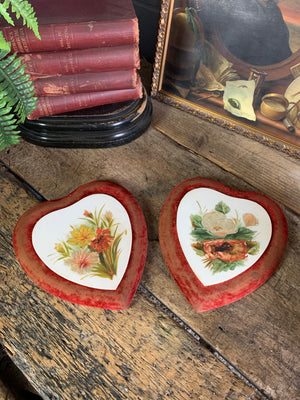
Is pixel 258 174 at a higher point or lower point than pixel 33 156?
lower

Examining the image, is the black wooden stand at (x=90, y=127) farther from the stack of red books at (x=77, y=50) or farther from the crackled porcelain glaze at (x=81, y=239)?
the crackled porcelain glaze at (x=81, y=239)

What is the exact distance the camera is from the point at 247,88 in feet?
2.86

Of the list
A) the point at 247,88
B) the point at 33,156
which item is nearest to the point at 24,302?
the point at 33,156

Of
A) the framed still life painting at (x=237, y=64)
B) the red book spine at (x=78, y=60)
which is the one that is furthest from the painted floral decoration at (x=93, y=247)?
the framed still life painting at (x=237, y=64)

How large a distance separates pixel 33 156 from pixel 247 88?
589mm

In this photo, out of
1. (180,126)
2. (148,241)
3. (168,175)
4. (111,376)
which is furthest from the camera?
(180,126)

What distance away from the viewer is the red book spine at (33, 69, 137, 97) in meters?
0.79

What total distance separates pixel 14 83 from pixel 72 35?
0.17 metres

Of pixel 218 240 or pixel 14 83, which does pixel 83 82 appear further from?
pixel 218 240

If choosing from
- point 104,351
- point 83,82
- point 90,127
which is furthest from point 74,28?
point 104,351

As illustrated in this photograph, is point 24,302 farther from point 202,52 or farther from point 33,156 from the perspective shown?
point 202,52

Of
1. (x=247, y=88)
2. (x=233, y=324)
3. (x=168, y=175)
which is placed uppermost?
(x=247, y=88)

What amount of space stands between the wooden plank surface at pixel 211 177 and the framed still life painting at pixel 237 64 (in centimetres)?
6

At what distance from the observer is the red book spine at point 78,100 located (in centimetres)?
83
